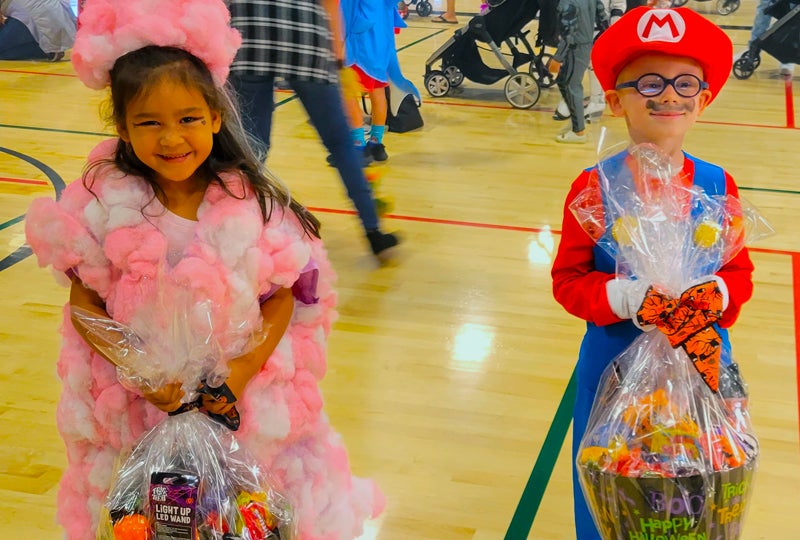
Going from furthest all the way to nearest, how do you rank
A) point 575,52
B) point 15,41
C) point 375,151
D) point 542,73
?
point 15,41 < point 542,73 < point 575,52 < point 375,151

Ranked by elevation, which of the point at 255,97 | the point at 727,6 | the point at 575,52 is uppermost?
the point at 255,97

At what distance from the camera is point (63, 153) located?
519 centimetres

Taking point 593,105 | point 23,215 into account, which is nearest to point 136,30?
point 23,215

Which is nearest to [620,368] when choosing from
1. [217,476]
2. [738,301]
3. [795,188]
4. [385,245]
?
A: [738,301]

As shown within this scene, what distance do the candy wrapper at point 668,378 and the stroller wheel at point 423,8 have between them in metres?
10.2

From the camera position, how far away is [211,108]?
146cm

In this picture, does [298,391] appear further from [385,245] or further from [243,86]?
[385,245]

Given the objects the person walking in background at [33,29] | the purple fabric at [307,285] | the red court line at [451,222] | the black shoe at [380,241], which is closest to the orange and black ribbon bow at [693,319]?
the purple fabric at [307,285]

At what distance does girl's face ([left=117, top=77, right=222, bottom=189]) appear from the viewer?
55.1 inches

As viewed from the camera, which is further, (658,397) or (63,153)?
(63,153)

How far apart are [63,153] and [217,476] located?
427 cm

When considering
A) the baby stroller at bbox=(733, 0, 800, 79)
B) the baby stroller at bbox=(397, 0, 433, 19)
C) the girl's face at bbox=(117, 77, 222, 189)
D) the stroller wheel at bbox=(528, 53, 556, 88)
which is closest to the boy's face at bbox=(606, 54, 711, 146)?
the girl's face at bbox=(117, 77, 222, 189)

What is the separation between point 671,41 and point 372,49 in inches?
149

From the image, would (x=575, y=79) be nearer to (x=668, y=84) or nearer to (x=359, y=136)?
(x=359, y=136)
